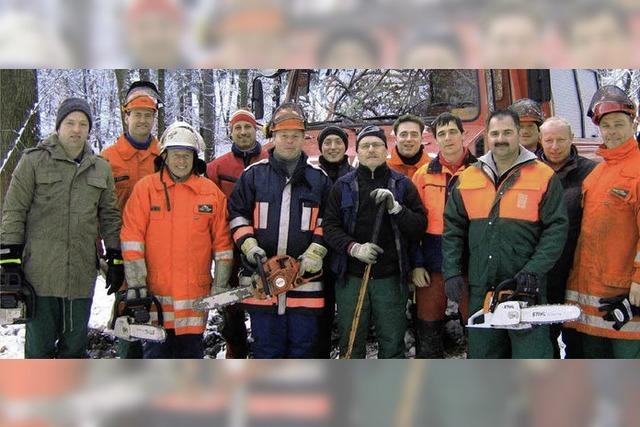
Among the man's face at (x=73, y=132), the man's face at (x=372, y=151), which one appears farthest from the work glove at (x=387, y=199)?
the man's face at (x=73, y=132)

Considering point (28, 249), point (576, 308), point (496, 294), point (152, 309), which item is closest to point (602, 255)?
point (576, 308)

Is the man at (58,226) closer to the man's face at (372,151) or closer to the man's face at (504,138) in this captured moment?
the man's face at (372,151)

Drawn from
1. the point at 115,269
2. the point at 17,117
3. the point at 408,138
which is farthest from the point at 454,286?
the point at 17,117

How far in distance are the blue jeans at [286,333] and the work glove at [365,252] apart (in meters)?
0.52

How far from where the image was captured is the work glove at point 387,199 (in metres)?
3.42

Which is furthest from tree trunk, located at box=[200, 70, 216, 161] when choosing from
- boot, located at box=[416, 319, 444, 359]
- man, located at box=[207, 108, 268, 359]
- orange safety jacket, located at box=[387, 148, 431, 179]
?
boot, located at box=[416, 319, 444, 359]

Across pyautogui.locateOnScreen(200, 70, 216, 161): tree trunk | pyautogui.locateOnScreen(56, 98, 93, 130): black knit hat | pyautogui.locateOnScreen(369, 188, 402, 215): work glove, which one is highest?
pyautogui.locateOnScreen(200, 70, 216, 161): tree trunk

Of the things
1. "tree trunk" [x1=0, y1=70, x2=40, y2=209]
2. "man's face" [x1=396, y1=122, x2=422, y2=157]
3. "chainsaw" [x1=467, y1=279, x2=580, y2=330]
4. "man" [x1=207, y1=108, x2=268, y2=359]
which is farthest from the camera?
"tree trunk" [x1=0, y1=70, x2=40, y2=209]

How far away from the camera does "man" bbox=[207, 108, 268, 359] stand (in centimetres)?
420

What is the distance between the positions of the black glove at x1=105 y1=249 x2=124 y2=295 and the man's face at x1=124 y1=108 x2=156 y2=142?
2.67ft

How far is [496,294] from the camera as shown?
312cm

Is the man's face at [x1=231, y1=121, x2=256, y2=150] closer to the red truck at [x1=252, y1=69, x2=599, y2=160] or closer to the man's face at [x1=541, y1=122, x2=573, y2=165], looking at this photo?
the red truck at [x1=252, y1=69, x2=599, y2=160]
